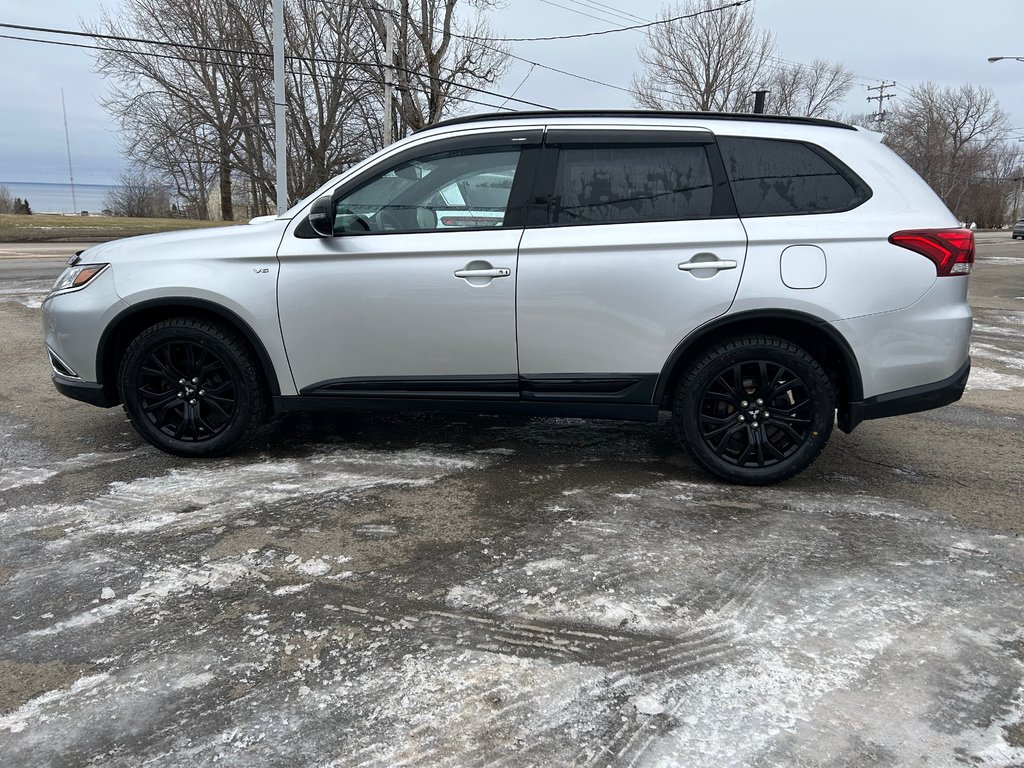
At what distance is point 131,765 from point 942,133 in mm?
89996

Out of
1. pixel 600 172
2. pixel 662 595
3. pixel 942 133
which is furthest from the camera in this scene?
pixel 942 133

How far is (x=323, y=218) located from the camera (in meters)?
4.01

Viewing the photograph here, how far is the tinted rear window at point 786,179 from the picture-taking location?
152 inches

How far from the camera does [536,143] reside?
408 cm

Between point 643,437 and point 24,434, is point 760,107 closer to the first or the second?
point 643,437

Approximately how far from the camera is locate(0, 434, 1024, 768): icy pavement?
2135 millimetres

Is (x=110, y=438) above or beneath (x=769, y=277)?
beneath

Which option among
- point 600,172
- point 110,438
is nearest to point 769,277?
point 600,172

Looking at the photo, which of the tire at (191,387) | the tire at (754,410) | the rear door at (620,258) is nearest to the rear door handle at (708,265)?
the rear door at (620,258)

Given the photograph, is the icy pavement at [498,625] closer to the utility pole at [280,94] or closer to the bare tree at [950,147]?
the utility pole at [280,94]

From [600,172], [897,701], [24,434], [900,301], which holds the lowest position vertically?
[897,701]

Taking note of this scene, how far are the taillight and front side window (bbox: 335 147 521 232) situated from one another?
6.58 ft

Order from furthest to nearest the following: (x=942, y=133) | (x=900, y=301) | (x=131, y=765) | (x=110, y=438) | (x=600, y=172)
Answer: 1. (x=942, y=133)
2. (x=110, y=438)
3. (x=600, y=172)
4. (x=900, y=301)
5. (x=131, y=765)

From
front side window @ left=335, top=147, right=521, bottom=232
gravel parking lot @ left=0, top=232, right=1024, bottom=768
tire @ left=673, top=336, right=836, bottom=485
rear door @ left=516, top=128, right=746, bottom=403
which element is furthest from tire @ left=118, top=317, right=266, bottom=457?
tire @ left=673, top=336, right=836, bottom=485
